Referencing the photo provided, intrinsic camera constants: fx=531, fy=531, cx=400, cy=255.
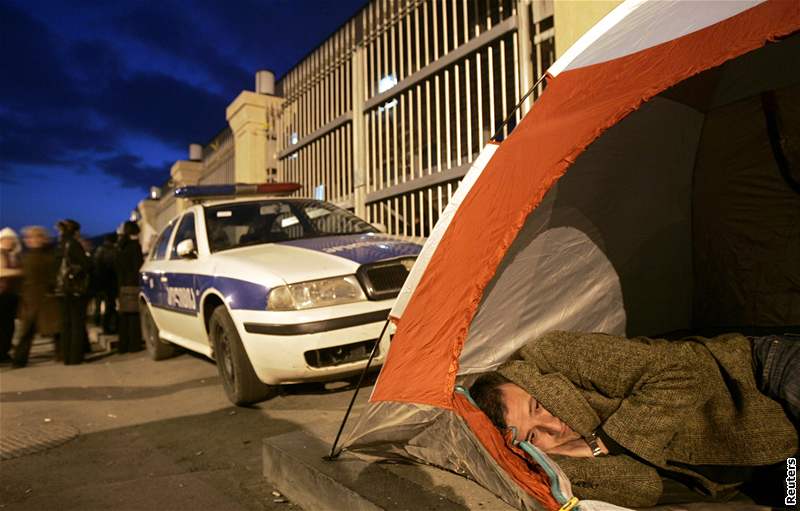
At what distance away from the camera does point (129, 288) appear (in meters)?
6.64

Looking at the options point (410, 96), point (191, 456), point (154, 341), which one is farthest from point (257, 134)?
point (191, 456)

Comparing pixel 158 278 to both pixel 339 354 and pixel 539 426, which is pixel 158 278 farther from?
pixel 539 426

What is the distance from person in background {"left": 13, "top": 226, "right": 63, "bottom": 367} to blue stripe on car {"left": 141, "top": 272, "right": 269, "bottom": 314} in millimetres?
1112

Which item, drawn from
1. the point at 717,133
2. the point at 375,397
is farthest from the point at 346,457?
the point at 717,133

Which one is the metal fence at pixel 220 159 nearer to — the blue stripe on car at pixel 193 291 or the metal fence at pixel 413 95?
the metal fence at pixel 413 95

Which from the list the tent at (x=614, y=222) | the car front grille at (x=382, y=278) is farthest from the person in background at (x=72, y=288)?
the tent at (x=614, y=222)

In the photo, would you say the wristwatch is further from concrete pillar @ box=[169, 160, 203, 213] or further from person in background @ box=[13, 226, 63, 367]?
concrete pillar @ box=[169, 160, 203, 213]

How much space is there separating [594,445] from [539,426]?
0.21 m

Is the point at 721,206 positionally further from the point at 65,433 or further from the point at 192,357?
the point at 192,357

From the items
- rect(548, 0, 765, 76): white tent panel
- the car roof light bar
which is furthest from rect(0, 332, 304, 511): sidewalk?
rect(548, 0, 765, 76): white tent panel

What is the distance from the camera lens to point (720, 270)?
3.46m

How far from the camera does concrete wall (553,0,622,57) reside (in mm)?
4859

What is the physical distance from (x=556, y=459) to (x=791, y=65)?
8.80ft

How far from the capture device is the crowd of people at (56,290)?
605 centimetres
